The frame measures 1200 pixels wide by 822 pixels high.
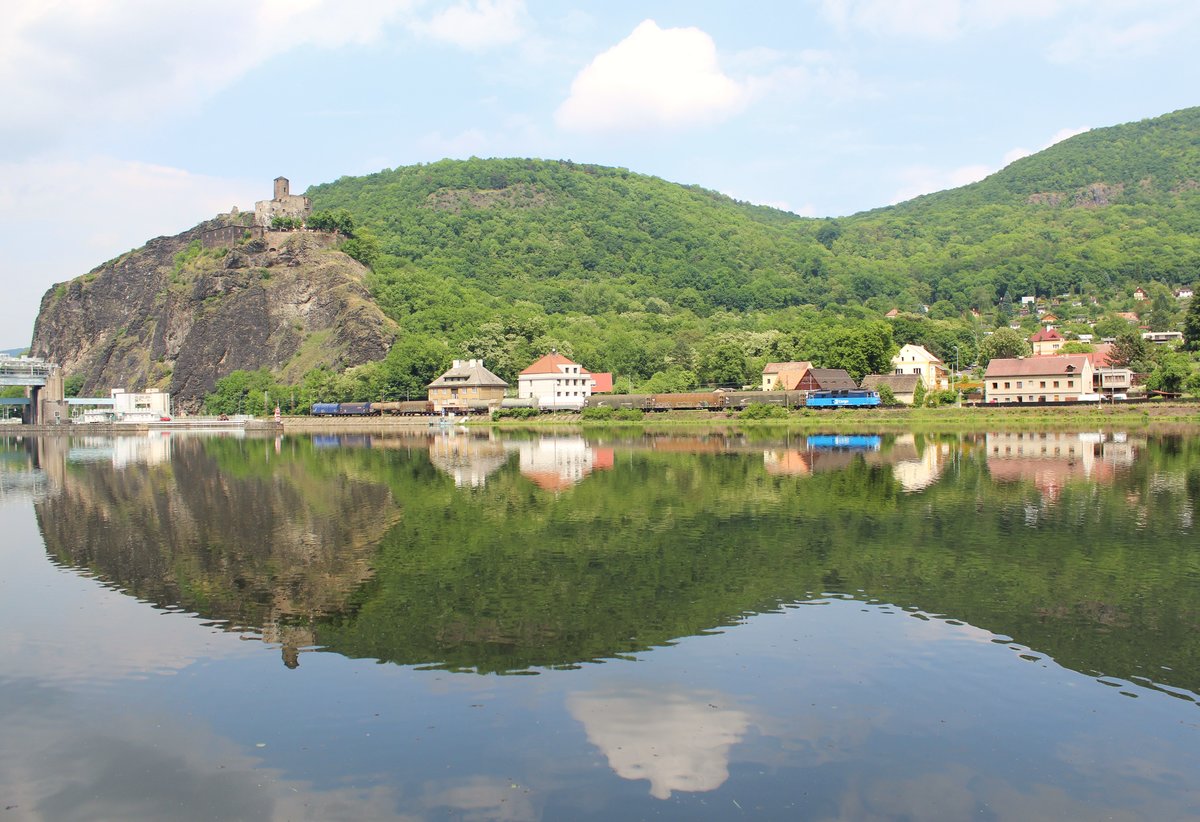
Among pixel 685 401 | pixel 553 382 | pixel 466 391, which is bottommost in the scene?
pixel 685 401

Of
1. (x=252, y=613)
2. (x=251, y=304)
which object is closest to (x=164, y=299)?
(x=251, y=304)

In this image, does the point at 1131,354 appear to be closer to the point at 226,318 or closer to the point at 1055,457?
the point at 1055,457

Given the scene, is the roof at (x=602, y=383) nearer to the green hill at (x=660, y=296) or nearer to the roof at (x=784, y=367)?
the green hill at (x=660, y=296)

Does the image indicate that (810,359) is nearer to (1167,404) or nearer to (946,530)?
(1167,404)

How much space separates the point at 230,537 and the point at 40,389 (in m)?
113

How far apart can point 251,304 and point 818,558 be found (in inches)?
4823

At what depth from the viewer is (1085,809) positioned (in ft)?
29.9

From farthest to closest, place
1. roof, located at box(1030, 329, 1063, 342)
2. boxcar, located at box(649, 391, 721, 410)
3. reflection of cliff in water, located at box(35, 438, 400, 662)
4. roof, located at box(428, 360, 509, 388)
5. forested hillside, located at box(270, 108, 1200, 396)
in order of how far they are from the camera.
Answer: roof, located at box(1030, 329, 1063, 342) → forested hillside, located at box(270, 108, 1200, 396) → roof, located at box(428, 360, 509, 388) → boxcar, located at box(649, 391, 721, 410) → reflection of cliff in water, located at box(35, 438, 400, 662)

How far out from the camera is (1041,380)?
275ft

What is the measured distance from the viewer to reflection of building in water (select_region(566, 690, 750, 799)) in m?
10.0

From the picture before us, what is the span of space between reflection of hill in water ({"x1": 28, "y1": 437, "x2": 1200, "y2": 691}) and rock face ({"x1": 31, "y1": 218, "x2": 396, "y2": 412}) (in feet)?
286

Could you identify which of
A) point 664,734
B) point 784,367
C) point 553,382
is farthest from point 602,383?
point 664,734

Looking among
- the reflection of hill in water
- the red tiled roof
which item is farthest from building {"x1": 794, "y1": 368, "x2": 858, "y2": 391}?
the reflection of hill in water

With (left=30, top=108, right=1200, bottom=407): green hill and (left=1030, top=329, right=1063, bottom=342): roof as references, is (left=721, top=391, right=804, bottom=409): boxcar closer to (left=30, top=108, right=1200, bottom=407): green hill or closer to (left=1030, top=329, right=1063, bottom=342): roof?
(left=30, top=108, right=1200, bottom=407): green hill
